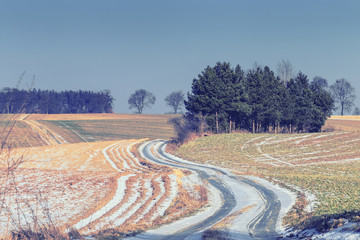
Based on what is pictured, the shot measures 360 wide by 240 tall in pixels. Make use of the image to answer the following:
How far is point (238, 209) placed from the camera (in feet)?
72.5

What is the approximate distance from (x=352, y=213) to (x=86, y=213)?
551 inches

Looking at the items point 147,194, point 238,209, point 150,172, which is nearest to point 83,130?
point 150,172

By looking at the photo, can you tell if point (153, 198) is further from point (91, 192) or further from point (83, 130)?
point (83, 130)

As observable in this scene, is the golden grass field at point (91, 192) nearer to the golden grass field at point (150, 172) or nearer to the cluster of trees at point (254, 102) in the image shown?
the golden grass field at point (150, 172)

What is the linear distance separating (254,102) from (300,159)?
1336 inches

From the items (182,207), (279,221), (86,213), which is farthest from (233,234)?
(86,213)

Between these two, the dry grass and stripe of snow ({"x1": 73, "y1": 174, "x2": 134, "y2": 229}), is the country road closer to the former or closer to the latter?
the dry grass

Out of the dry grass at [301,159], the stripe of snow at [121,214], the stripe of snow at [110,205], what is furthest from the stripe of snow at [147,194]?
the dry grass at [301,159]

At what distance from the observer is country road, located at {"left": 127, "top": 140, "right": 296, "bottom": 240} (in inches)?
636

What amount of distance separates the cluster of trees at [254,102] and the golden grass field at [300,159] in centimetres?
897

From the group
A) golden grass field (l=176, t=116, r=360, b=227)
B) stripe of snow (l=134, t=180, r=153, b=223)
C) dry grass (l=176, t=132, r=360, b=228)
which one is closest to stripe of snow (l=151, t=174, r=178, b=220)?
stripe of snow (l=134, t=180, r=153, b=223)

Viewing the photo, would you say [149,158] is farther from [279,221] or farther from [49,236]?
[49,236]

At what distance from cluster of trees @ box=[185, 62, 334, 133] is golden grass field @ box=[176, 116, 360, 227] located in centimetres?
897

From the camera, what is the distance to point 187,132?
6962 cm
